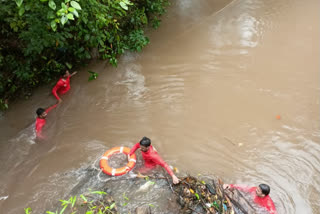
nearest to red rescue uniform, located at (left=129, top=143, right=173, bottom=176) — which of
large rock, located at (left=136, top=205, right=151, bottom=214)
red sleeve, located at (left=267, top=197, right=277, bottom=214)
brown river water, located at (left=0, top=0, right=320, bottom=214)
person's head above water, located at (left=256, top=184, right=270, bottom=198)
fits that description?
brown river water, located at (left=0, top=0, right=320, bottom=214)

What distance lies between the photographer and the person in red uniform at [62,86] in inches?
239

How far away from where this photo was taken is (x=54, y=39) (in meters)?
5.04

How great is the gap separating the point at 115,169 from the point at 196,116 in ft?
6.97

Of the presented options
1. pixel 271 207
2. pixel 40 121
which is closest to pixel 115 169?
pixel 40 121

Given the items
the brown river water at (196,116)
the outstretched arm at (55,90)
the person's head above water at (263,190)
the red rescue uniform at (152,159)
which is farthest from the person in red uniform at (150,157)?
the outstretched arm at (55,90)

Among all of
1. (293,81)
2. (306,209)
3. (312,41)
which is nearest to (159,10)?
(293,81)

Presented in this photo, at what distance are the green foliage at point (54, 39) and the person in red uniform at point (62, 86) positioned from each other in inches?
15.6

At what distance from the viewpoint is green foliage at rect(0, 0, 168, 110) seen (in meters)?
4.58

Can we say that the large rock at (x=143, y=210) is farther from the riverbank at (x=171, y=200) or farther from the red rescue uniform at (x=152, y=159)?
the red rescue uniform at (x=152, y=159)

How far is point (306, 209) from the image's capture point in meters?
4.21

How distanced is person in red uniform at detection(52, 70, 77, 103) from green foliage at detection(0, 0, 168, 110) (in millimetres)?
396

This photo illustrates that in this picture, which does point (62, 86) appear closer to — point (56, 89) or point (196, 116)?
point (56, 89)

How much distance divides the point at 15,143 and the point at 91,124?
61.2 inches

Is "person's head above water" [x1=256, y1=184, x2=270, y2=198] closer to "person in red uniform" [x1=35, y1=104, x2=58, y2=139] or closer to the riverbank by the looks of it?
the riverbank
